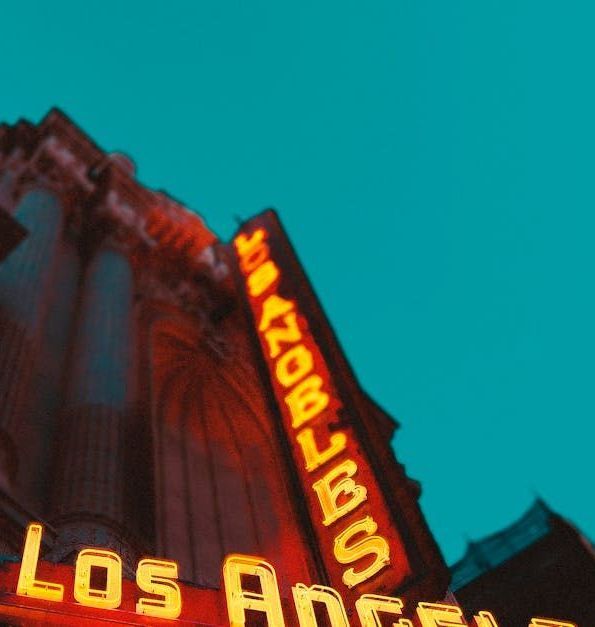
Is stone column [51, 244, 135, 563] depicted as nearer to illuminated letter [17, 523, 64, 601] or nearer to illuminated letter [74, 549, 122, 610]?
illuminated letter [74, 549, 122, 610]

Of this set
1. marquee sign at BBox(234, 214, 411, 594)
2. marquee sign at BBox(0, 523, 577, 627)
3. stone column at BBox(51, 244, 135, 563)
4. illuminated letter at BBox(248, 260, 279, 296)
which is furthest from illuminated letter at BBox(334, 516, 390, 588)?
illuminated letter at BBox(248, 260, 279, 296)

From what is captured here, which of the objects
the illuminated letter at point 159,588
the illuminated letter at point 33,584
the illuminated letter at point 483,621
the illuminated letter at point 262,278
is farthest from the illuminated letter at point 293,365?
the illuminated letter at point 33,584

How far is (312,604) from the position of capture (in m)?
7.65

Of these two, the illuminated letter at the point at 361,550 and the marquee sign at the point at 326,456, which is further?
the marquee sign at the point at 326,456

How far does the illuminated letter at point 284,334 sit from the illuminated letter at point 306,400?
3.98 feet

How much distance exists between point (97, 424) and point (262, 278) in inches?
167

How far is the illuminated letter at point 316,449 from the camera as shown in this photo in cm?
1025

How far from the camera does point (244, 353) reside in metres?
22.3

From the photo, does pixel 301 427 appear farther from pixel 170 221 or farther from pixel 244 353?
pixel 170 221

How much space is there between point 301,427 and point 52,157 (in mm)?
12517

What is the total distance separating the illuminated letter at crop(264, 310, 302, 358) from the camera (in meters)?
12.9

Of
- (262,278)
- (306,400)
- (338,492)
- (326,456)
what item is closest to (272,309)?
(262,278)

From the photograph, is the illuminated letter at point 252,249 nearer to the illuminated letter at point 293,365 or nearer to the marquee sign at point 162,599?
the illuminated letter at point 293,365

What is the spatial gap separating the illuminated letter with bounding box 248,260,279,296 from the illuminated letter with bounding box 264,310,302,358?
1397 mm
